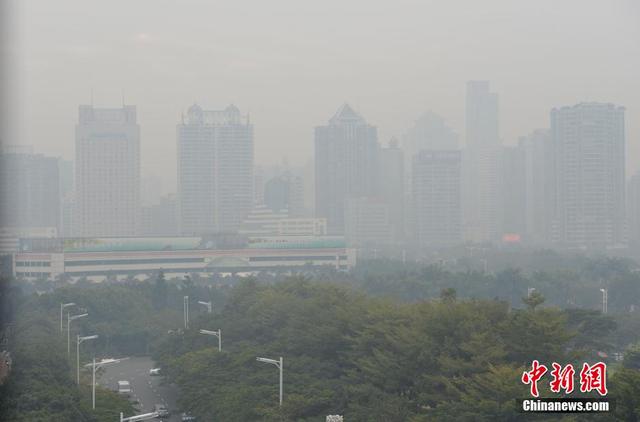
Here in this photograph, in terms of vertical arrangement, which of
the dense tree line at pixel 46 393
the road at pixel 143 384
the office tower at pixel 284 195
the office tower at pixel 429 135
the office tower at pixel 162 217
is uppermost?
the office tower at pixel 429 135

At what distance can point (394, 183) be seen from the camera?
4897 centimetres

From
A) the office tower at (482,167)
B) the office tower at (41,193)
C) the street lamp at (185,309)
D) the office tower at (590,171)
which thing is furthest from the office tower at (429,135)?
the street lamp at (185,309)

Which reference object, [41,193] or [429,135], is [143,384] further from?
[429,135]

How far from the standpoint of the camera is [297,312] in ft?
34.3

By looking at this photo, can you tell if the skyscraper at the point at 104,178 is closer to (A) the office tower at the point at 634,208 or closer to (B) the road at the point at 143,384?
(A) the office tower at the point at 634,208

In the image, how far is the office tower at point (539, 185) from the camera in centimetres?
4128

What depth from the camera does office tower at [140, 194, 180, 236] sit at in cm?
4116

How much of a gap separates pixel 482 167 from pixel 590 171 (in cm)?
1199

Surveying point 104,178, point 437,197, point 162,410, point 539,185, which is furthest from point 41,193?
point 162,410

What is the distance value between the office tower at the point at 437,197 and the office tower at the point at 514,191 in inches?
143

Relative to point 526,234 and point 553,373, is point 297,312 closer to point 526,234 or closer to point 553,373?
point 553,373

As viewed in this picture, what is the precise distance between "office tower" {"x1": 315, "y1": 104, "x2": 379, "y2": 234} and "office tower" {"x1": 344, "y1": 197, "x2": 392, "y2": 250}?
1073 millimetres

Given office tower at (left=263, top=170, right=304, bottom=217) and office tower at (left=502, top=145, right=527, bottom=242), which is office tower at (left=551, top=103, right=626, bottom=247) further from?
office tower at (left=263, top=170, right=304, bottom=217)

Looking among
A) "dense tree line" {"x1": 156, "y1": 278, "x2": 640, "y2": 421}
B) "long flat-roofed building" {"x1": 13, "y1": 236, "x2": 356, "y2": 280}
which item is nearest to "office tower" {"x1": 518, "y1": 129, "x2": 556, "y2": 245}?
"long flat-roofed building" {"x1": 13, "y1": 236, "x2": 356, "y2": 280}
